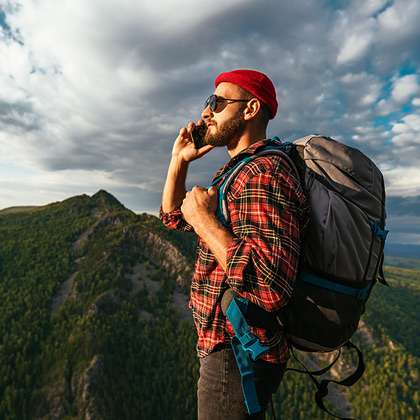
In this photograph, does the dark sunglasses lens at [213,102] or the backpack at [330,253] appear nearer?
the backpack at [330,253]

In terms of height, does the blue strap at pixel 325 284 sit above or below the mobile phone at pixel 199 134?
below

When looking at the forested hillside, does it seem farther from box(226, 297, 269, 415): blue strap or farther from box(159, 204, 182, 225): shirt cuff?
box(226, 297, 269, 415): blue strap

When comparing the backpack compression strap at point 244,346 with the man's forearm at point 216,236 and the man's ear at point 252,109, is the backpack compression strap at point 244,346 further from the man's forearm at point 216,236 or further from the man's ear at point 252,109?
the man's ear at point 252,109

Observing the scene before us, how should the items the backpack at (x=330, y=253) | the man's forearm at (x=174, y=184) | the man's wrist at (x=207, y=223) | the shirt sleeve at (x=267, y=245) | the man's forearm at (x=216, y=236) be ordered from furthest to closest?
the man's forearm at (x=174, y=184) → the man's wrist at (x=207, y=223) → the man's forearm at (x=216, y=236) → the backpack at (x=330, y=253) → the shirt sleeve at (x=267, y=245)

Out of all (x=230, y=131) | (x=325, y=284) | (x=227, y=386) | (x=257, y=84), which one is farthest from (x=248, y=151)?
(x=227, y=386)

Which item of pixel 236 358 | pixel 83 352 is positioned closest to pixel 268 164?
pixel 236 358

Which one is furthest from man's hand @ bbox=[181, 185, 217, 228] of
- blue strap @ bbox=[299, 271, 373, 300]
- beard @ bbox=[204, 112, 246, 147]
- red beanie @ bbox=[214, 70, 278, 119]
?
red beanie @ bbox=[214, 70, 278, 119]

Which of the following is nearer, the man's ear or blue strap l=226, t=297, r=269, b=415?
blue strap l=226, t=297, r=269, b=415

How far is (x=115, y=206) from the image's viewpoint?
195000 mm

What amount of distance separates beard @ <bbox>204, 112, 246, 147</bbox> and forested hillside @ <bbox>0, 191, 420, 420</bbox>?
10966 centimetres

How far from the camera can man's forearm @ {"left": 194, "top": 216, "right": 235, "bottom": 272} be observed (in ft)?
10.1

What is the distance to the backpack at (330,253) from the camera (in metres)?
2.96

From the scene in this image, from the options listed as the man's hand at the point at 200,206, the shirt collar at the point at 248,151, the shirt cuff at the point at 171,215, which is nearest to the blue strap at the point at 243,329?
the man's hand at the point at 200,206

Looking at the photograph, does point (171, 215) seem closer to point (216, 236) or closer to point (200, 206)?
point (200, 206)
